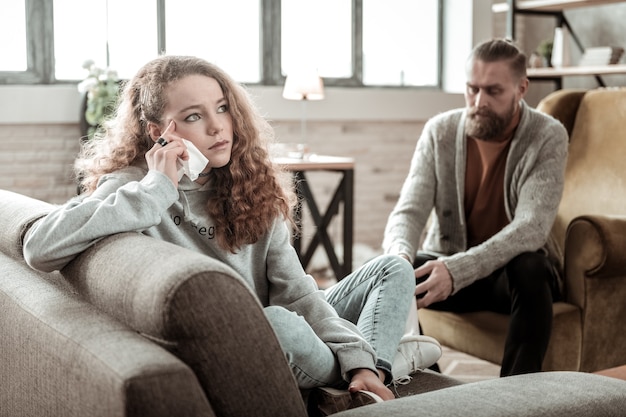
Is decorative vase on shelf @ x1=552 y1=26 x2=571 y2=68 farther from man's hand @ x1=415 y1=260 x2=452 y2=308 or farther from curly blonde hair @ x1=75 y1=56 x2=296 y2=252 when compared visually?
curly blonde hair @ x1=75 y1=56 x2=296 y2=252

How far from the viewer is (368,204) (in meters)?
5.46

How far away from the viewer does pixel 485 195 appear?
2820 mm

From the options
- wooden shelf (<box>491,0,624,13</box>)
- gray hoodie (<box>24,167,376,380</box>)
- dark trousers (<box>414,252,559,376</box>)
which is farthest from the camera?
wooden shelf (<box>491,0,624,13</box>)

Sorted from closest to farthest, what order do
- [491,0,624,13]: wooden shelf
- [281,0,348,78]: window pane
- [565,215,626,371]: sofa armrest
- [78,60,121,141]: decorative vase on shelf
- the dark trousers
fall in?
1. the dark trousers
2. [565,215,626,371]: sofa armrest
3. [78,60,121,141]: decorative vase on shelf
4. [491,0,624,13]: wooden shelf
5. [281,0,348,78]: window pane

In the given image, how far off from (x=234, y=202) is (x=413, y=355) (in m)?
0.49

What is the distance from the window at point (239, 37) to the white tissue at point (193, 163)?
2723 millimetres

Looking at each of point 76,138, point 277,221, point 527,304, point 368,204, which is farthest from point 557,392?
point 368,204

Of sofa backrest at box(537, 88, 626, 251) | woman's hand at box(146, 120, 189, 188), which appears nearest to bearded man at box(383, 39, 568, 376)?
sofa backrest at box(537, 88, 626, 251)

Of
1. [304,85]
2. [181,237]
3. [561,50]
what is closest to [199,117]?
[181,237]

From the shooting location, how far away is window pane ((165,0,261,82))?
5.00m

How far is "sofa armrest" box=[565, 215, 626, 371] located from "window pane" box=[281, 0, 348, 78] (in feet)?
9.74

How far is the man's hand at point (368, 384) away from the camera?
1511 millimetres

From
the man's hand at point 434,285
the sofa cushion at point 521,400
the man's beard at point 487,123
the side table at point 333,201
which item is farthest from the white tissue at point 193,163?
the side table at point 333,201

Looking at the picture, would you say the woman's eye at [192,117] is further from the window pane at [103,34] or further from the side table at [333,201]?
the window pane at [103,34]
